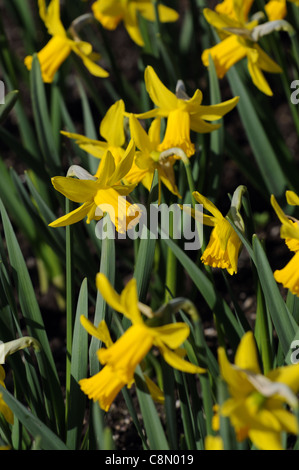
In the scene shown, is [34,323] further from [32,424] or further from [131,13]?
[131,13]

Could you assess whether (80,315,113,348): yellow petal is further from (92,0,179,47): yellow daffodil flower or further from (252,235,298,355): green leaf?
(92,0,179,47): yellow daffodil flower

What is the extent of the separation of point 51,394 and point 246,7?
1594 millimetres

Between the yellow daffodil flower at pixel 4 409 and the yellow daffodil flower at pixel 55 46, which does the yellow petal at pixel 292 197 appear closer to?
the yellow daffodil flower at pixel 4 409

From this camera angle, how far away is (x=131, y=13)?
9.15 feet

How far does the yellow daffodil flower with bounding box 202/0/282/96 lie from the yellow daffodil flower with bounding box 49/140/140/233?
0.78 m

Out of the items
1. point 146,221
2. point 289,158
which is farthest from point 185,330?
point 289,158

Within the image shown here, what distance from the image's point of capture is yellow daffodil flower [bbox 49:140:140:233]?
5.27ft

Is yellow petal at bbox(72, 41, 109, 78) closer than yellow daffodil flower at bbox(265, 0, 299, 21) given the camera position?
Yes

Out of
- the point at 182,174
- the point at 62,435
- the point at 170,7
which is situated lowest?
the point at 62,435

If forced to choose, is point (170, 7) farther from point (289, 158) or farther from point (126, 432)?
point (126, 432)

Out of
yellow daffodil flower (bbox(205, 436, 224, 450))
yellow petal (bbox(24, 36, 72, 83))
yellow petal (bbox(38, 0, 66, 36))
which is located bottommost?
yellow daffodil flower (bbox(205, 436, 224, 450))

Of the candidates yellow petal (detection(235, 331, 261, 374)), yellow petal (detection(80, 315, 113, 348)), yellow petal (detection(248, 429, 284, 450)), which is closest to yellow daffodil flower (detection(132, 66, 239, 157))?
yellow petal (detection(80, 315, 113, 348))
